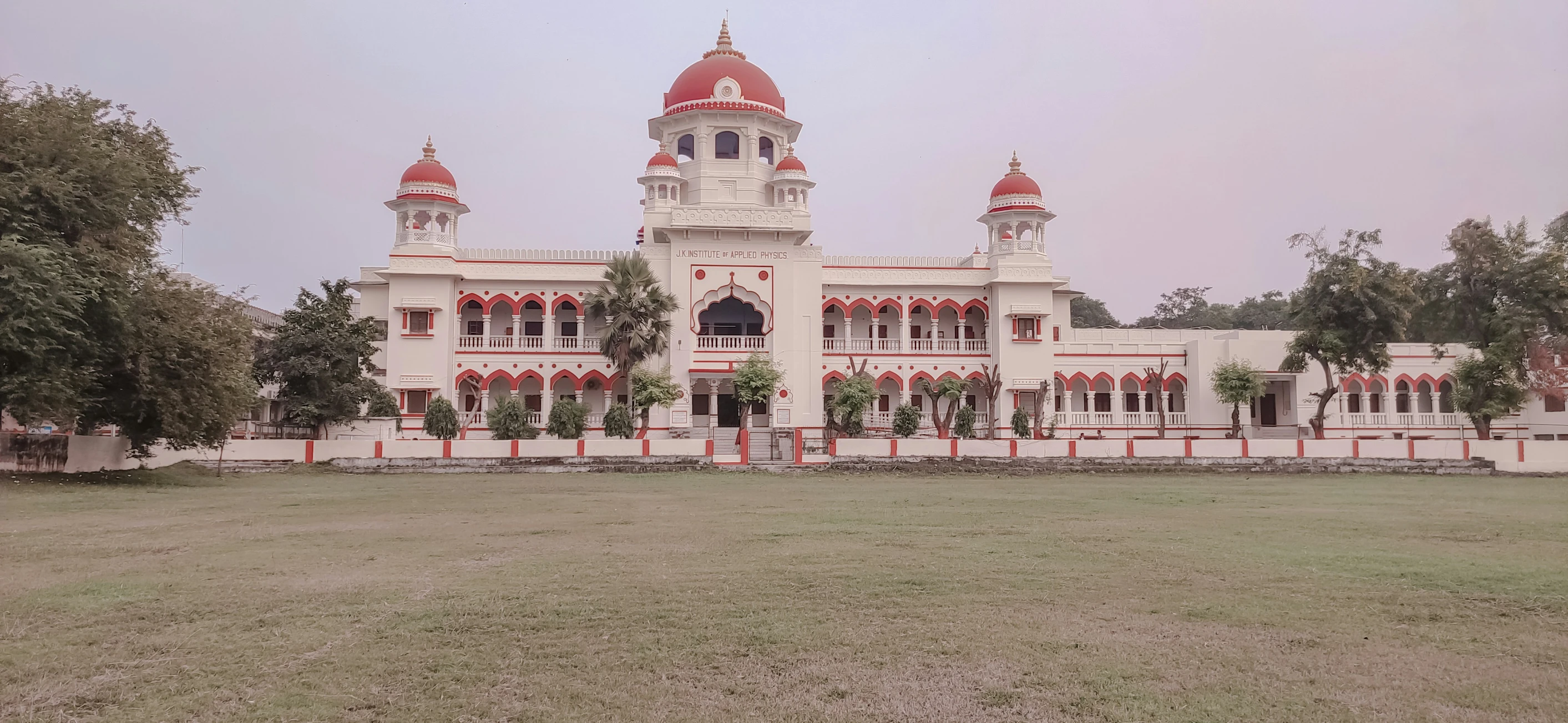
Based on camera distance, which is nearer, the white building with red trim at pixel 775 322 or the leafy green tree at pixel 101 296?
the leafy green tree at pixel 101 296

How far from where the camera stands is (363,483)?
20.6m

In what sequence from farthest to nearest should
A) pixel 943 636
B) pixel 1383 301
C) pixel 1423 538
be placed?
pixel 1383 301, pixel 1423 538, pixel 943 636

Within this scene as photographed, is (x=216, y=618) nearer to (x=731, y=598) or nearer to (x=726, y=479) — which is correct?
(x=731, y=598)

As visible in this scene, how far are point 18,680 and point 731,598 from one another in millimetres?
4023

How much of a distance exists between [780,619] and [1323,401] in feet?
106

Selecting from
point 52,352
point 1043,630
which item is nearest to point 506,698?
point 1043,630

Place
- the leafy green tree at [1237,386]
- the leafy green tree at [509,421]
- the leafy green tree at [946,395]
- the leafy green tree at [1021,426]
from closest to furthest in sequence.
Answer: the leafy green tree at [509,421]
the leafy green tree at [946,395]
the leafy green tree at [1021,426]
the leafy green tree at [1237,386]

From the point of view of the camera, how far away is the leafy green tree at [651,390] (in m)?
29.7

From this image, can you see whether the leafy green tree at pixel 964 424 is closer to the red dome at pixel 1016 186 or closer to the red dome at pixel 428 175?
the red dome at pixel 1016 186

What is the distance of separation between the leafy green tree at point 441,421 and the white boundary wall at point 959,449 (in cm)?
298

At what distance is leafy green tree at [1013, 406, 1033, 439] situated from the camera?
33.1 metres

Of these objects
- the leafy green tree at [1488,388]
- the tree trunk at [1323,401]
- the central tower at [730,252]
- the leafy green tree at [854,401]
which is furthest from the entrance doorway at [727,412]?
the leafy green tree at [1488,388]

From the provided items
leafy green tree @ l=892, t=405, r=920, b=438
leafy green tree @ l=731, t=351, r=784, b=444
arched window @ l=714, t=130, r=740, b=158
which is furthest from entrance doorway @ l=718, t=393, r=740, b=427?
arched window @ l=714, t=130, r=740, b=158

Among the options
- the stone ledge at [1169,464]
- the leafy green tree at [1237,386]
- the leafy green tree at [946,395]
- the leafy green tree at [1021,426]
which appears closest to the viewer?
the stone ledge at [1169,464]
